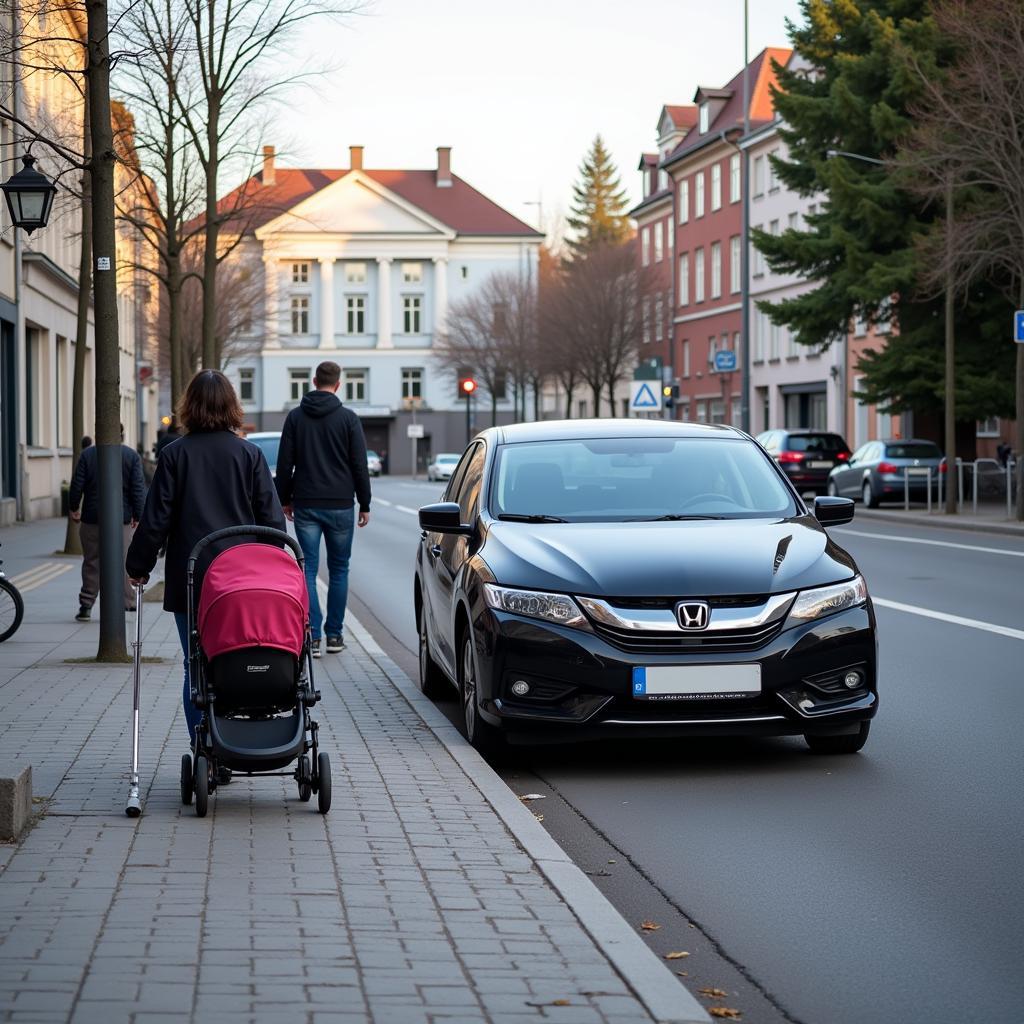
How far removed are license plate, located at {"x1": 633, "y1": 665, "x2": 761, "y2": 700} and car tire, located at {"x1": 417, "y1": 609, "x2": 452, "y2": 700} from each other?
9.60 ft

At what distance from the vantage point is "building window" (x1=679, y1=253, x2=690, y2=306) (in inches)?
3209

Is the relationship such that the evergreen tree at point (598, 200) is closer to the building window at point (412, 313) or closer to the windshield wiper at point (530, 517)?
the building window at point (412, 313)

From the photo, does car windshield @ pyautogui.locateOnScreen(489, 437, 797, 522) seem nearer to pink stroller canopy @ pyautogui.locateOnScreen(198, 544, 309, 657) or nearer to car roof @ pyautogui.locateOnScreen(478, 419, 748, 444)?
car roof @ pyautogui.locateOnScreen(478, 419, 748, 444)

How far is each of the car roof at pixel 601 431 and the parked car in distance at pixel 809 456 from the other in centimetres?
3275

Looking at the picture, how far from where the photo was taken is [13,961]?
4.65 m

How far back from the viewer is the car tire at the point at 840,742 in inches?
334

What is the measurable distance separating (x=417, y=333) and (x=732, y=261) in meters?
38.1

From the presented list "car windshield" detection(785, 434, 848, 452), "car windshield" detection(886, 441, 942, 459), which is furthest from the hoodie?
"car windshield" detection(785, 434, 848, 452)

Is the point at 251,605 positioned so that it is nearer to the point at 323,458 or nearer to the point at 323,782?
the point at 323,782

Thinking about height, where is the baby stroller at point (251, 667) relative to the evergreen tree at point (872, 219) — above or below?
below

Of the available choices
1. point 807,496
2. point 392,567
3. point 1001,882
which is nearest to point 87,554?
point 392,567

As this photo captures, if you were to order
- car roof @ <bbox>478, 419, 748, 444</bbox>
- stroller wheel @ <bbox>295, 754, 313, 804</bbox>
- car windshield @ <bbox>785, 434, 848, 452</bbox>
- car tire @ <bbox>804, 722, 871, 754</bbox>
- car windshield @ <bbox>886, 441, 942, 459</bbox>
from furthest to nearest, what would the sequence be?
1. car windshield @ <bbox>785, 434, 848, 452</bbox>
2. car windshield @ <bbox>886, 441, 942, 459</bbox>
3. car roof @ <bbox>478, 419, 748, 444</bbox>
4. car tire @ <bbox>804, 722, 871, 754</bbox>
5. stroller wheel @ <bbox>295, 754, 313, 804</bbox>

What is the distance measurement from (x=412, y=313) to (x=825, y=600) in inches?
4003

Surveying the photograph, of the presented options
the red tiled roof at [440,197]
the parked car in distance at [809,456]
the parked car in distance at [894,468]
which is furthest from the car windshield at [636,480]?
the red tiled roof at [440,197]
